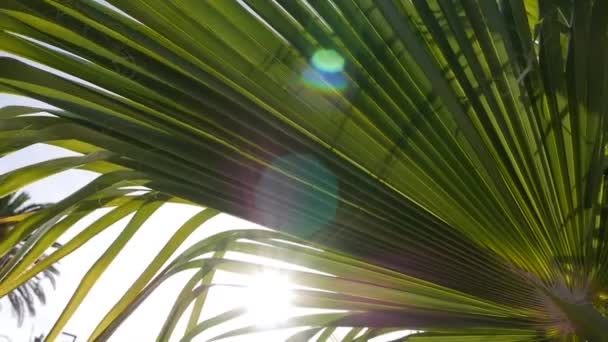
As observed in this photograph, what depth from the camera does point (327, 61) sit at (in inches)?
34.5

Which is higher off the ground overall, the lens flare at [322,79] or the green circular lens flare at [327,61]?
the green circular lens flare at [327,61]

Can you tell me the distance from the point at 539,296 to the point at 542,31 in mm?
591

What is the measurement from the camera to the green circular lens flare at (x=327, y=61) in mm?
867

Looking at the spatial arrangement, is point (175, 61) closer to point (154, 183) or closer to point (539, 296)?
point (154, 183)

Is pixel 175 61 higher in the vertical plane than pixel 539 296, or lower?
higher

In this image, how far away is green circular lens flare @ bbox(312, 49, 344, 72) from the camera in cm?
87

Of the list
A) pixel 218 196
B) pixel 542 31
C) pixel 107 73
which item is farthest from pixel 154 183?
pixel 542 31

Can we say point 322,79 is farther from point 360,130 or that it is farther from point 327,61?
point 360,130

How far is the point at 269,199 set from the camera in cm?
102

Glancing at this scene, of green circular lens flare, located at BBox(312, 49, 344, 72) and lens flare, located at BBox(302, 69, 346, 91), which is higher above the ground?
green circular lens flare, located at BBox(312, 49, 344, 72)

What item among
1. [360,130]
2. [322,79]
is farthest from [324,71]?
[360,130]

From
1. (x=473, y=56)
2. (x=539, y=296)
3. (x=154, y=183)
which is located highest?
(x=473, y=56)

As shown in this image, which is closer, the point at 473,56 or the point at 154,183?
the point at 473,56

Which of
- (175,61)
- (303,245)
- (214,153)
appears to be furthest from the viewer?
(303,245)
